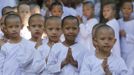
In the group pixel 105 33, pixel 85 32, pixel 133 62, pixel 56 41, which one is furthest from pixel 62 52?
pixel 85 32

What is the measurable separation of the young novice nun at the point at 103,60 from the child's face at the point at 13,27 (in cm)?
111

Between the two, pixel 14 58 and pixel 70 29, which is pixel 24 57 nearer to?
pixel 14 58

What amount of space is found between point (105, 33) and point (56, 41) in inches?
35.4

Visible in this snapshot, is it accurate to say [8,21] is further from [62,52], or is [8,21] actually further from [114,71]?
[114,71]

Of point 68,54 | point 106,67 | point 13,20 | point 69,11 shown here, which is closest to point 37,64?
point 68,54

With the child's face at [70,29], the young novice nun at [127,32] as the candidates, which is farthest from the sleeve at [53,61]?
the young novice nun at [127,32]

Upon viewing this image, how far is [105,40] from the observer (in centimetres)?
523

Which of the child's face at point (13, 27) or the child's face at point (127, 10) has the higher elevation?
the child's face at point (13, 27)

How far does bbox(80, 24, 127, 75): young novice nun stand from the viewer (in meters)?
5.18

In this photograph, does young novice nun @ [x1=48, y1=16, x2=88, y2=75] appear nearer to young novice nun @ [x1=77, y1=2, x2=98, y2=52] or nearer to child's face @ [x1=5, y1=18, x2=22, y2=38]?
child's face @ [x1=5, y1=18, x2=22, y2=38]

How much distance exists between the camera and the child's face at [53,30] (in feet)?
19.3

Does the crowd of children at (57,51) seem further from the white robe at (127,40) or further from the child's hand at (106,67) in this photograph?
the white robe at (127,40)

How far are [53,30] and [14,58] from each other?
0.64 m

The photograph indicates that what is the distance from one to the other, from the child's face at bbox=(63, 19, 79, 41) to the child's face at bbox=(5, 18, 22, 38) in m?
0.67
